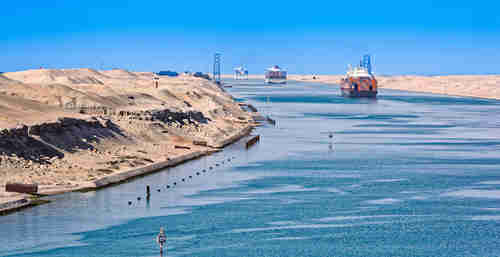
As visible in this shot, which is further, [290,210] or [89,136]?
[89,136]

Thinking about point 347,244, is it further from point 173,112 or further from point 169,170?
point 173,112

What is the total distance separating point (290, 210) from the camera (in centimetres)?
4659

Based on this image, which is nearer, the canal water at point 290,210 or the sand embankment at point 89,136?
the canal water at point 290,210

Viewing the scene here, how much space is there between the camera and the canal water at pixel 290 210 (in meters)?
37.7

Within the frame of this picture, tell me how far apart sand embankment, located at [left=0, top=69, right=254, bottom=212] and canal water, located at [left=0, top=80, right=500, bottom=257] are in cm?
285

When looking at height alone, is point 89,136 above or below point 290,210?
above

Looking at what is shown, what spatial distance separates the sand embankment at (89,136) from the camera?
54.4m

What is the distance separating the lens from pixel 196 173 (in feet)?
207

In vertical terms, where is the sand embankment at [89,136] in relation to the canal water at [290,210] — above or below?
above

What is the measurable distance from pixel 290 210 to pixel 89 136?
29407 mm

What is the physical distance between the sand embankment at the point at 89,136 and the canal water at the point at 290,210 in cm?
285

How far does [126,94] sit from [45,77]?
2448 inches

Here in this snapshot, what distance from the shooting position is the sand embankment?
54.4 meters

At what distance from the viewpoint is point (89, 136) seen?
2766 inches
